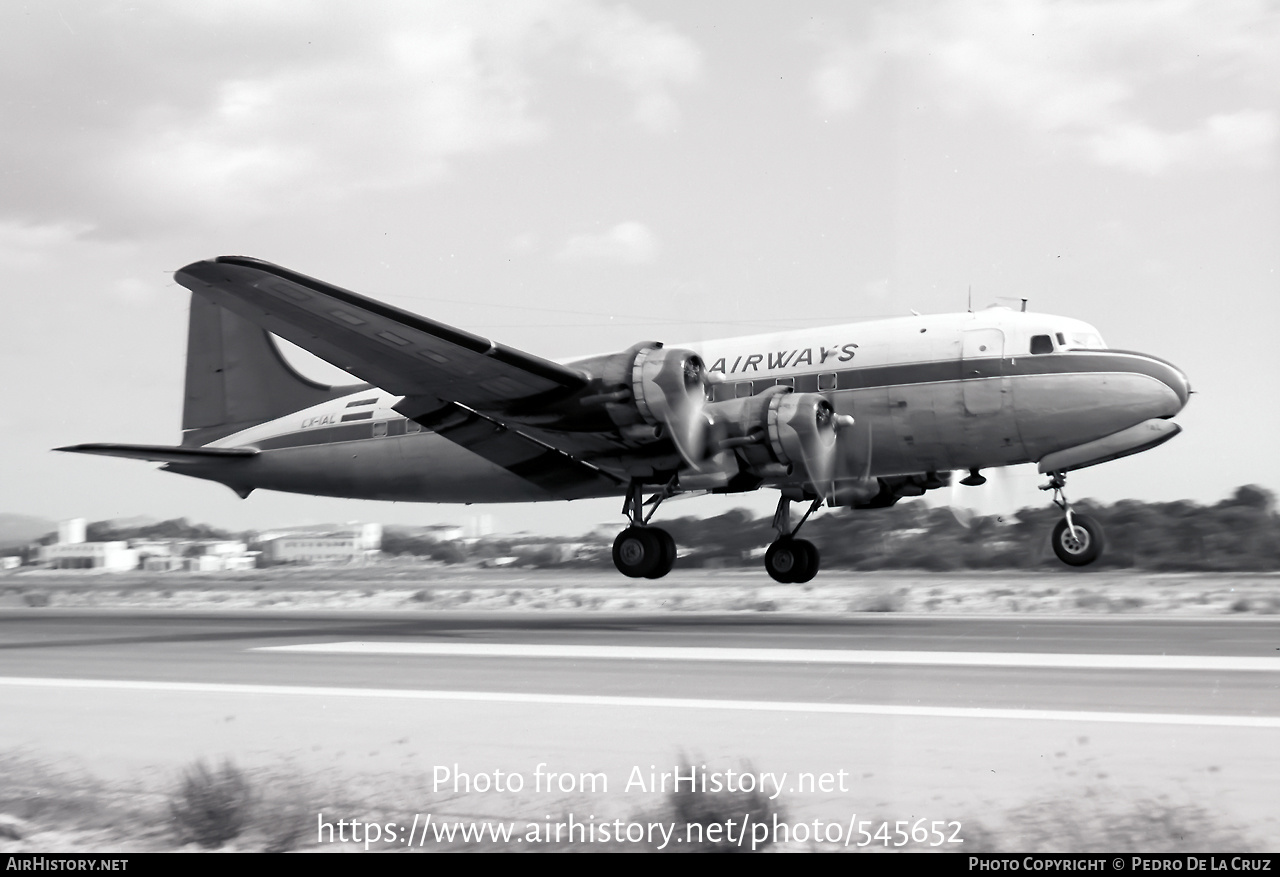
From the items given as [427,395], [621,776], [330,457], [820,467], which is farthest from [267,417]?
[621,776]

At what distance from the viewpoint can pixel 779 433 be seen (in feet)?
62.0

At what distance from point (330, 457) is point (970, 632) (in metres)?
14.2

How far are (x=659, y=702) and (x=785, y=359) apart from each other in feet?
38.4

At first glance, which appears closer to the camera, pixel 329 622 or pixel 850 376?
pixel 850 376

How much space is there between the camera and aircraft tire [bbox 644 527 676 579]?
20766mm

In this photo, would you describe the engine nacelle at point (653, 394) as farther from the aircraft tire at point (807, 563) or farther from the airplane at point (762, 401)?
the aircraft tire at point (807, 563)

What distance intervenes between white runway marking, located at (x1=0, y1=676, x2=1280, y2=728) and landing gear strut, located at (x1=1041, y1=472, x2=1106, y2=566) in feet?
Answer: 36.4

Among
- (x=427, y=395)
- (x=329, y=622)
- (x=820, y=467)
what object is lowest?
(x=329, y=622)

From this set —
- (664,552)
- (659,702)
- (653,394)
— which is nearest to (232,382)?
(664,552)

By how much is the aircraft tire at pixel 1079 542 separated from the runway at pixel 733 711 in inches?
90.3

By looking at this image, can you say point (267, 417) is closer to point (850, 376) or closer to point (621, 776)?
point (850, 376)

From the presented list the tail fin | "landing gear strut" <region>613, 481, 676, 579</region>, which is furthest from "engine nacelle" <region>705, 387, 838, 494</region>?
the tail fin

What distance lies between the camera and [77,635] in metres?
20.9

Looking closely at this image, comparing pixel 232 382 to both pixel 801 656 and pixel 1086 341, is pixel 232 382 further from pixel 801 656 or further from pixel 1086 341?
pixel 1086 341
